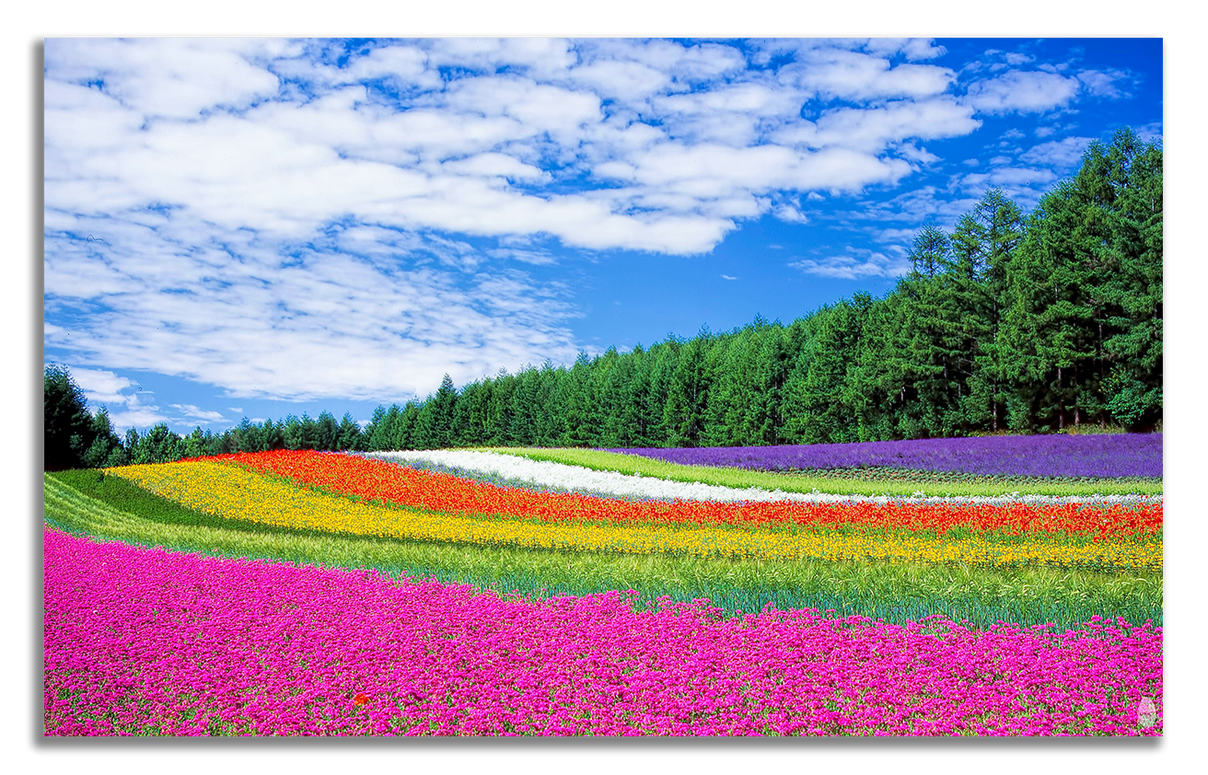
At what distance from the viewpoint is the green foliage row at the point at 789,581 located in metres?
6.07

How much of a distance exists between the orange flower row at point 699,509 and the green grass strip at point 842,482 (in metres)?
4.12

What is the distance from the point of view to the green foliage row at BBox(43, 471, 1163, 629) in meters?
6.07

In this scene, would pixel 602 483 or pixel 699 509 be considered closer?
pixel 699 509

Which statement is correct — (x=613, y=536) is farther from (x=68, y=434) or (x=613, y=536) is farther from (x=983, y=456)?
(x=68, y=434)

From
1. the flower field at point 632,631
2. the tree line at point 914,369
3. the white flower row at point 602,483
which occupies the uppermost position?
the tree line at point 914,369

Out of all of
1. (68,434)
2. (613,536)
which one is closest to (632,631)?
(613,536)

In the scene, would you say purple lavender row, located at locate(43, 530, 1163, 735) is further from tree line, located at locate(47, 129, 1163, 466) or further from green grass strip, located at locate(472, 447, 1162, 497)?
green grass strip, located at locate(472, 447, 1162, 497)

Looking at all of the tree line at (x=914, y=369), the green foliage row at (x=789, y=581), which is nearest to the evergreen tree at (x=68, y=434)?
the tree line at (x=914, y=369)

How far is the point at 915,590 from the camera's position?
6445 millimetres

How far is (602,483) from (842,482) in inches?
277

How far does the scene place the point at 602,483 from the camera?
2206cm

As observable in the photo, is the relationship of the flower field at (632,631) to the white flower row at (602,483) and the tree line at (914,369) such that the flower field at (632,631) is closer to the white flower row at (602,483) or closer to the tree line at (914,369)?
the white flower row at (602,483)

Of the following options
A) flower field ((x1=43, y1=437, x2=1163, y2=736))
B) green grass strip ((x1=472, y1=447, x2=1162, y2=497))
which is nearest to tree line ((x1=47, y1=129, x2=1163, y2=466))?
green grass strip ((x1=472, y1=447, x2=1162, y2=497))
